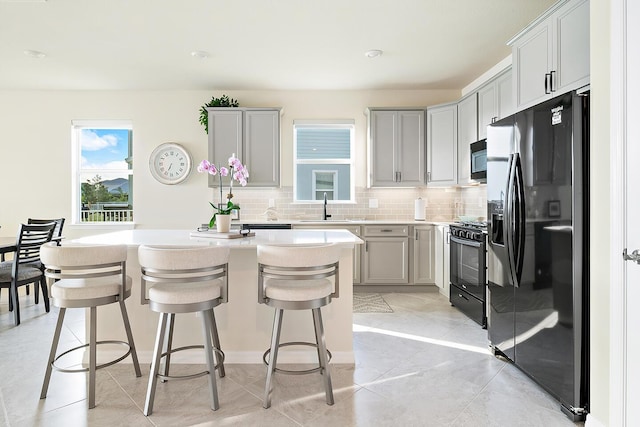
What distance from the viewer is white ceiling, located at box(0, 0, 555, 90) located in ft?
10.0

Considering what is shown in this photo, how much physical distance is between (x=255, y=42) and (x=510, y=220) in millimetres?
2881

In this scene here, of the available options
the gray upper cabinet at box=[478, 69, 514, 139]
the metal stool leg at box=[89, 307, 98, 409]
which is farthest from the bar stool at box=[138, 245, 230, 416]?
the gray upper cabinet at box=[478, 69, 514, 139]

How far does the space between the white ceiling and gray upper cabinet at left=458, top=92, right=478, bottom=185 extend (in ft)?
1.43

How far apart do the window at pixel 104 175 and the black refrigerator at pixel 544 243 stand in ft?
16.1

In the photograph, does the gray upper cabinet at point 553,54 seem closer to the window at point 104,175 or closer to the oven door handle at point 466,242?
the oven door handle at point 466,242

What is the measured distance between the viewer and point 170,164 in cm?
523

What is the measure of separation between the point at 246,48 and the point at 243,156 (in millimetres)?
1476

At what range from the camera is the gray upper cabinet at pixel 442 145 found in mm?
4641

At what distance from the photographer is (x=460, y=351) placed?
2.91m

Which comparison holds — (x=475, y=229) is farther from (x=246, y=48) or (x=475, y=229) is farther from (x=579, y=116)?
(x=246, y=48)

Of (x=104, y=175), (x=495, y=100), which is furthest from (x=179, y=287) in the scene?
(x=104, y=175)
